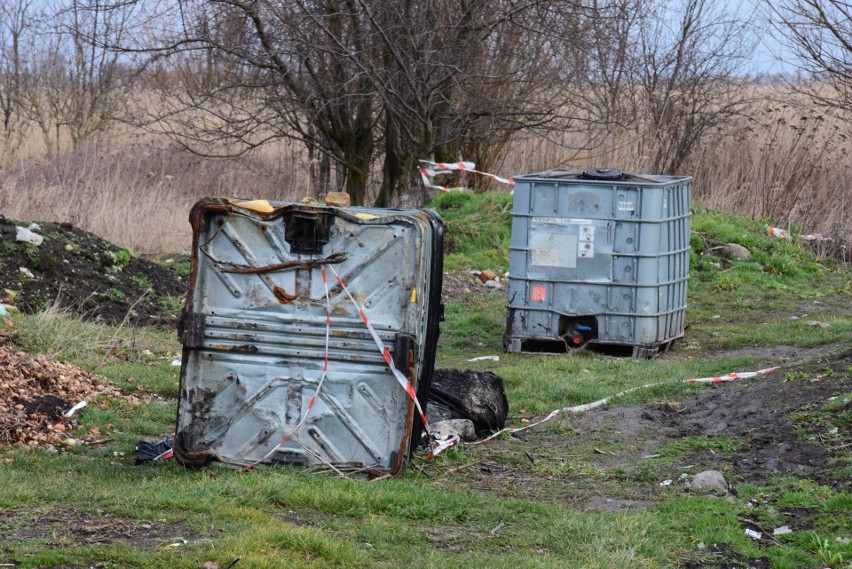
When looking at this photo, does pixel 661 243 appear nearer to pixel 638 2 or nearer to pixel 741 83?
pixel 638 2

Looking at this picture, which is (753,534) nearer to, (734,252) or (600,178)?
(600,178)

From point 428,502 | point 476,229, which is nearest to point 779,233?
point 476,229

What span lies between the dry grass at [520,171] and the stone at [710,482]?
11.0 meters

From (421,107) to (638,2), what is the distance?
18.3ft

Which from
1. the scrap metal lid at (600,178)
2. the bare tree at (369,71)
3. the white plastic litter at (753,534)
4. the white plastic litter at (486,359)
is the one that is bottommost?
the white plastic litter at (486,359)

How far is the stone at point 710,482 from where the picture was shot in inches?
223

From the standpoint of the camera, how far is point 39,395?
7.18 meters

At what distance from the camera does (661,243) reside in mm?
10492

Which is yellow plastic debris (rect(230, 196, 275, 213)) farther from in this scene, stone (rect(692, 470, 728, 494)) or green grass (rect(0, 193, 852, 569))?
stone (rect(692, 470, 728, 494))

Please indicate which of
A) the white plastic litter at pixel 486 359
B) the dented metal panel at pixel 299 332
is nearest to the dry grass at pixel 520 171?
the white plastic litter at pixel 486 359

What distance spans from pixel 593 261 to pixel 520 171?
948cm

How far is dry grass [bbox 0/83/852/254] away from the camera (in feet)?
50.8

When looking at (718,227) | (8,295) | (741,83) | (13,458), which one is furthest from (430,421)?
(741,83)

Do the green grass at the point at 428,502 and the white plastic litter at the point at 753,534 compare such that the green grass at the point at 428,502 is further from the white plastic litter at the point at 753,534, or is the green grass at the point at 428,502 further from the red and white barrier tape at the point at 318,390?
the red and white barrier tape at the point at 318,390
